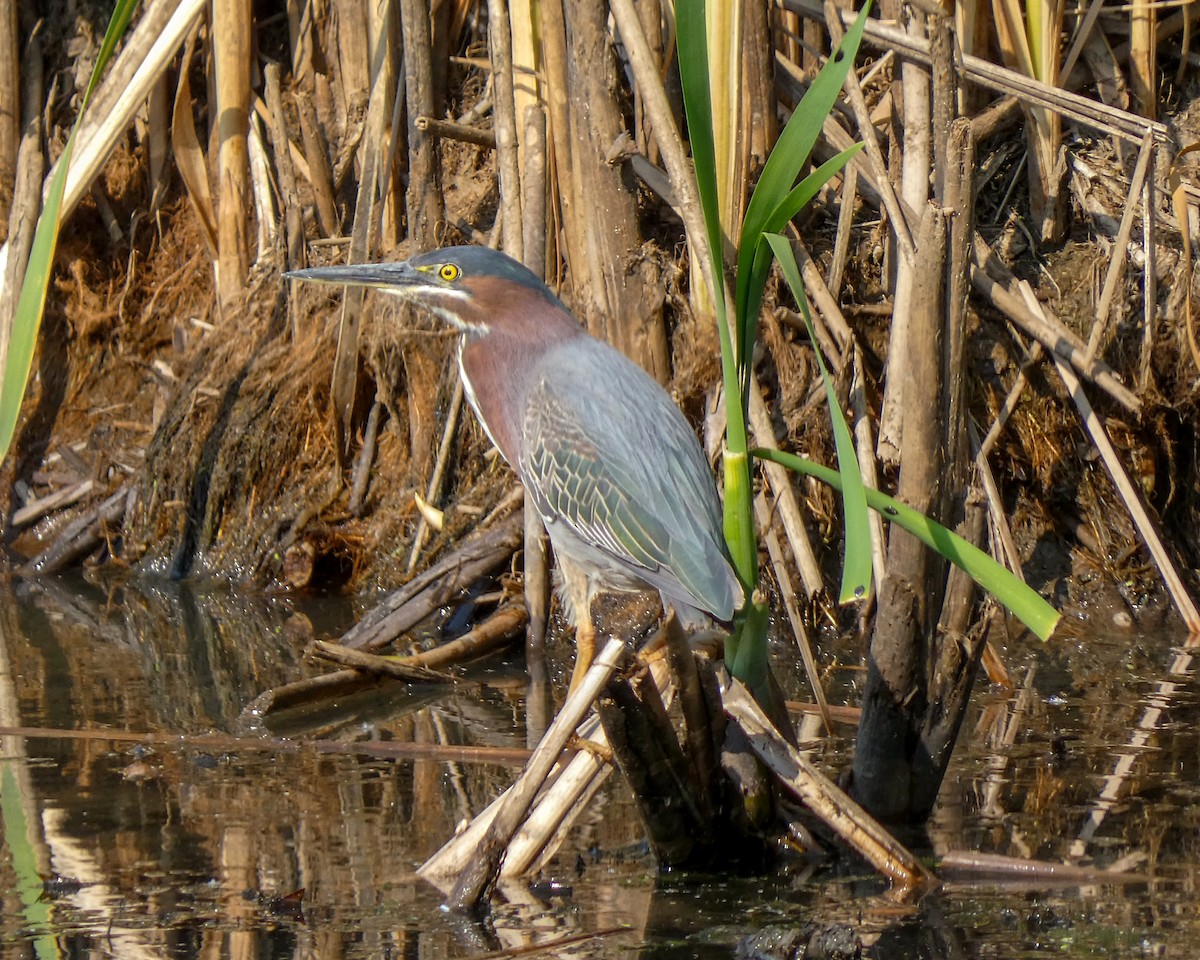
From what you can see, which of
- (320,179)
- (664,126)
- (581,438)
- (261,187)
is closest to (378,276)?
(581,438)

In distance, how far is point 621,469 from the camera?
3855 millimetres

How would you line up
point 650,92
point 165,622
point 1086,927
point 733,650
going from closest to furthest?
1. point 1086,927
2. point 733,650
3. point 650,92
4. point 165,622

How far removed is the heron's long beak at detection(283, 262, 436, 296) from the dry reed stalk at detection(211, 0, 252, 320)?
3.17 metres

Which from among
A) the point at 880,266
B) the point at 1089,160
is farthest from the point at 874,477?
the point at 1089,160

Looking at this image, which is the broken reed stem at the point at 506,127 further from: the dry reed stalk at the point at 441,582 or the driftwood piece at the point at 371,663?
the driftwood piece at the point at 371,663

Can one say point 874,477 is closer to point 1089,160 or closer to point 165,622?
point 1089,160

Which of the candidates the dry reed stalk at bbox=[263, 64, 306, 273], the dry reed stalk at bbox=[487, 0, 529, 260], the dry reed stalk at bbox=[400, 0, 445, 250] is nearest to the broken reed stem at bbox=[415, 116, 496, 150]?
the dry reed stalk at bbox=[400, 0, 445, 250]

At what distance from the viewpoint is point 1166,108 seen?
593 cm

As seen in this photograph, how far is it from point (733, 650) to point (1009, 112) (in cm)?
324

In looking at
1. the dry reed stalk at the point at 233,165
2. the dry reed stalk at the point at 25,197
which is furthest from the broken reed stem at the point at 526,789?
the dry reed stalk at the point at 233,165

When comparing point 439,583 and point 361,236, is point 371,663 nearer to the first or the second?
point 439,583

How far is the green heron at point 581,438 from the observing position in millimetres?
3615

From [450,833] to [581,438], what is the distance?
40.4 inches

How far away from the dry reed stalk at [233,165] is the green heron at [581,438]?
10.7ft
